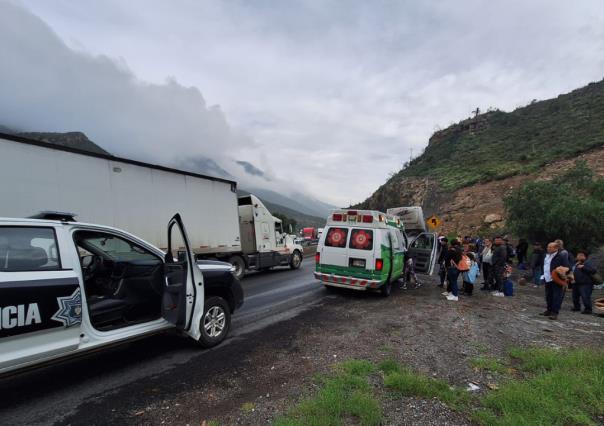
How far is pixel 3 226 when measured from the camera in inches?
122

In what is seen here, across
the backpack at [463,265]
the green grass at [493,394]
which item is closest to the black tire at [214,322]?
the green grass at [493,394]

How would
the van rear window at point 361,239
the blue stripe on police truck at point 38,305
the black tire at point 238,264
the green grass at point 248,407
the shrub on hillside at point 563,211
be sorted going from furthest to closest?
the black tire at point 238,264
the shrub on hillside at point 563,211
the van rear window at point 361,239
the green grass at point 248,407
the blue stripe on police truck at point 38,305

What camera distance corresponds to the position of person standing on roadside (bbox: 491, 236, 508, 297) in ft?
30.8

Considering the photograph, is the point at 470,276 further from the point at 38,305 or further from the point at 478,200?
the point at 478,200

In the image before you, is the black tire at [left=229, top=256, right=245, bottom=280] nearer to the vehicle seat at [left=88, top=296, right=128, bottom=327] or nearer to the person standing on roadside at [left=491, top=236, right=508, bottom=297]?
the vehicle seat at [left=88, top=296, right=128, bottom=327]

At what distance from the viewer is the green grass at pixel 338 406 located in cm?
295

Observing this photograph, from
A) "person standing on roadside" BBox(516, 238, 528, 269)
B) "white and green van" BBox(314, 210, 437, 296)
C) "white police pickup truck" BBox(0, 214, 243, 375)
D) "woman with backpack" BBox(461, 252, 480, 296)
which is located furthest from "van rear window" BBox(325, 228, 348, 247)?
"person standing on roadside" BBox(516, 238, 528, 269)

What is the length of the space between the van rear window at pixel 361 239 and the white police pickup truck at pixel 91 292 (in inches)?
158

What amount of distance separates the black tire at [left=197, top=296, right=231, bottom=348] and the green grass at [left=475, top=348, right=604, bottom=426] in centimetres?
349

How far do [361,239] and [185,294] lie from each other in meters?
5.33

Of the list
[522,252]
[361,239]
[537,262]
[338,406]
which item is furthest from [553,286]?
[522,252]

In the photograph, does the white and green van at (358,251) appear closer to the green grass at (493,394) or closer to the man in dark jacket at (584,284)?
the green grass at (493,394)

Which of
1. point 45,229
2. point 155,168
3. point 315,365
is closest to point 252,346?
point 315,365

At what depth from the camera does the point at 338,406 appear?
10.4ft
